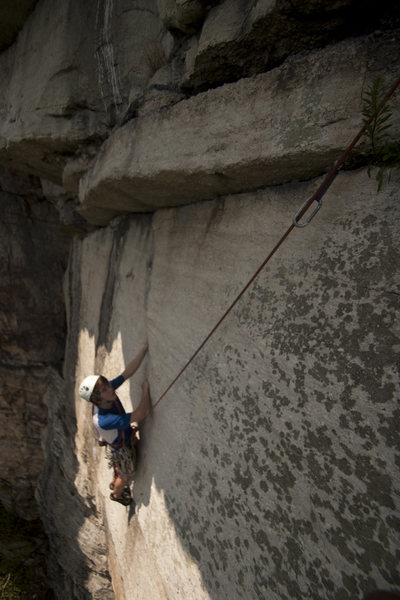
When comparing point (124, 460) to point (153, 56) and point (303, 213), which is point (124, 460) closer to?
point (303, 213)

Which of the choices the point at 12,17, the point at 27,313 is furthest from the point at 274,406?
the point at 27,313

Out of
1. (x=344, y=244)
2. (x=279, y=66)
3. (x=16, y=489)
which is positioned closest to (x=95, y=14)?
(x=279, y=66)

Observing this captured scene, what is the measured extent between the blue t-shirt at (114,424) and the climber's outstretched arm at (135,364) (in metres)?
0.10

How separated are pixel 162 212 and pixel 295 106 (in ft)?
5.24

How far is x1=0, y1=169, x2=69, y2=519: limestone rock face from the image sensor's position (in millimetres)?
5828

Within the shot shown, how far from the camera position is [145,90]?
2.20 metres

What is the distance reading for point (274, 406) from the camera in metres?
1.59

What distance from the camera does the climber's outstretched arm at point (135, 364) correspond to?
2855 mm

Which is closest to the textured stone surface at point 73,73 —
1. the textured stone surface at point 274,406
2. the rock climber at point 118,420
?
the textured stone surface at point 274,406

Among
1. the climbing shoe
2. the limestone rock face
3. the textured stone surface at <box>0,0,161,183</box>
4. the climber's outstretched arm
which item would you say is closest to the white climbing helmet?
the climber's outstretched arm

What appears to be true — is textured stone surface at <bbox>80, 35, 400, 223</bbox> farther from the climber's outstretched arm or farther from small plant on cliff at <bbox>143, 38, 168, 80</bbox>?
the climber's outstretched arm

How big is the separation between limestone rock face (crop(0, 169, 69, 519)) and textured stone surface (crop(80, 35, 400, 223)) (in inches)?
171

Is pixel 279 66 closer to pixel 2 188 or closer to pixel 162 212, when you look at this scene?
pixel 162 212

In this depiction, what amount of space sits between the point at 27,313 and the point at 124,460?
4.36m
